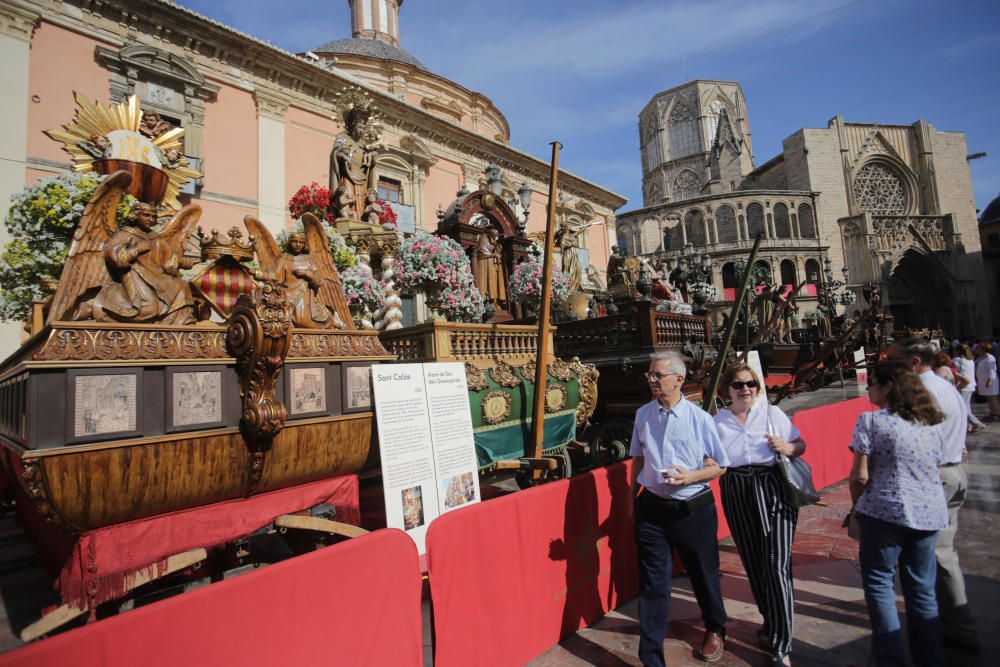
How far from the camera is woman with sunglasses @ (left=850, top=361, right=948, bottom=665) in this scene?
2771 mm

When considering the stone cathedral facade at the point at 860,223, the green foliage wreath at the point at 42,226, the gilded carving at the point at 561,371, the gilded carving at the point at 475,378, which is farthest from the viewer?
the stone cathedral facade at the point at 860,223

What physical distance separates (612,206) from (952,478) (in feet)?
115

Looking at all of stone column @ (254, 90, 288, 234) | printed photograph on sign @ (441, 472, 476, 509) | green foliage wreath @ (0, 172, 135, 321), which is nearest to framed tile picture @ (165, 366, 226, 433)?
printed photograph on sign @ (441, 472, 476, 509)

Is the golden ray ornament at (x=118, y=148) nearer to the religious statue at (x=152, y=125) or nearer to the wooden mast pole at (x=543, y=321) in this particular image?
the religious statue at (x=152, y=125)

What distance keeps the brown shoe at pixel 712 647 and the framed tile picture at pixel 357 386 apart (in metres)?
3.01

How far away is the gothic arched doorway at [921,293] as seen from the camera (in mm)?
44875

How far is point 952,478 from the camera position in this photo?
3211mm

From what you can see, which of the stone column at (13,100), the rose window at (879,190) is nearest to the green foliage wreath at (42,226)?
the stone column at (13,100)

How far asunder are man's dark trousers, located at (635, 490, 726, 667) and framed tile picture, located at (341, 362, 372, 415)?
7.97 feet

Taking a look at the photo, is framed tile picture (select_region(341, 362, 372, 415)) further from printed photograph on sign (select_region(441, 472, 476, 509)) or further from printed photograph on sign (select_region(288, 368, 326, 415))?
printed photograph on sign (select_region(441, 472, 476, 509))

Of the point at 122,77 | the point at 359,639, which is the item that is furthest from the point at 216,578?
the point at 122,77

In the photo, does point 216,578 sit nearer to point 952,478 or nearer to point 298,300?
point 298,300

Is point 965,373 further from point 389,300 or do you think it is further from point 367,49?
point 367,49

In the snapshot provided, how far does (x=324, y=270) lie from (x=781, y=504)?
423 cm
